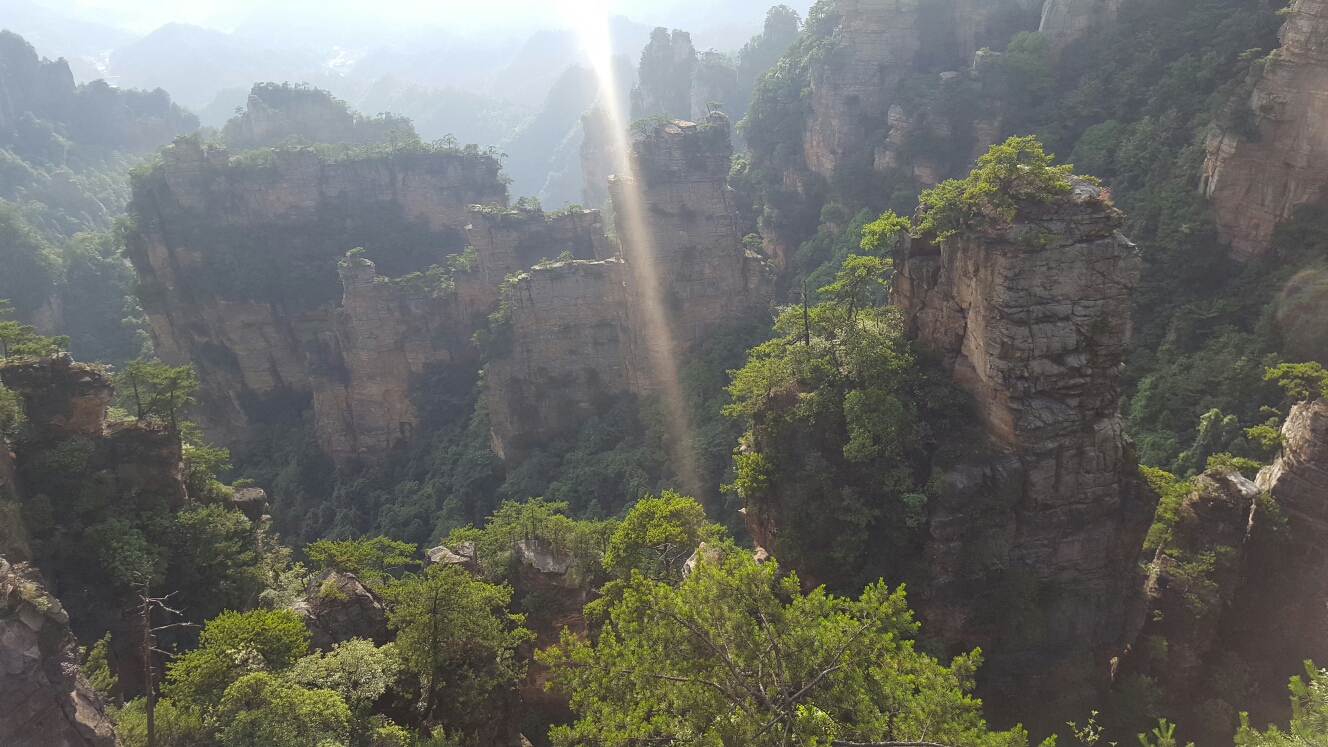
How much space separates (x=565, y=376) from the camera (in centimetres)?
4009

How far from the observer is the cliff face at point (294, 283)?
4369 cm

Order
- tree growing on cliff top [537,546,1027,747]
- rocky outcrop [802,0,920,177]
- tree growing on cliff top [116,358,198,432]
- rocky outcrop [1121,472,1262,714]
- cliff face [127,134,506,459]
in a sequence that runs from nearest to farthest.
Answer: tree growing on cliff top [537,546,1027,747]
rocky outcrop [1121,472,1262,714]
tree growing on cliff top [116,358,198,432]
cliff face [127,134,506,459]
rocky outcrop [802,0,920,177]

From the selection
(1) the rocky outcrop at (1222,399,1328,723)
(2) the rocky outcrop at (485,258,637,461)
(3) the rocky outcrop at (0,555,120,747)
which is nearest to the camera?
(3) the rocky outcrop at (0,555,120,747)

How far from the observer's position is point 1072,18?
43094 mm

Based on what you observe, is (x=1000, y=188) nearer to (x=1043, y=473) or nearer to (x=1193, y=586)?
(x=1043, y=473)

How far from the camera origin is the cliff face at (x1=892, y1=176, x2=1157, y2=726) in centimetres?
1727

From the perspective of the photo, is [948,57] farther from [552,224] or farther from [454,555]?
[454,555]

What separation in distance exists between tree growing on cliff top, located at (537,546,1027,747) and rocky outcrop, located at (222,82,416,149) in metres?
60.3

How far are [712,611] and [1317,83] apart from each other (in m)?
30.6

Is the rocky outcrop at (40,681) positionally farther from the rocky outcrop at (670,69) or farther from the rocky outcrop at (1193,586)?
the rocky outcrop at (670,69)

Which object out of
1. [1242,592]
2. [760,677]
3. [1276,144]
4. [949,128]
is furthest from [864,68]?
[760,677]

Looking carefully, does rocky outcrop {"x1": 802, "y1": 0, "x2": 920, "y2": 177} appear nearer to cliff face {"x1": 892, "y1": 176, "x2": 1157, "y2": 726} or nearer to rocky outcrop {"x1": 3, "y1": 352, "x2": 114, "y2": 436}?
cliff face {"x1": 892, "y1": 176, "x2": 1157, "y2": 726}

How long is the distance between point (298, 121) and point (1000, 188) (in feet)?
219

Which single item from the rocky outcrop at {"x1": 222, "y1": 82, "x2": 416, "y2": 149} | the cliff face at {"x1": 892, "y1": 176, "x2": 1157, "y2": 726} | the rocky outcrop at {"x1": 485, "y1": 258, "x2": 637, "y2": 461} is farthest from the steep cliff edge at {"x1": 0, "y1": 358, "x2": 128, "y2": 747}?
the rocky outcrop at {"x1": 222, "y1": 82, "x2": 416, "y2": 149}
